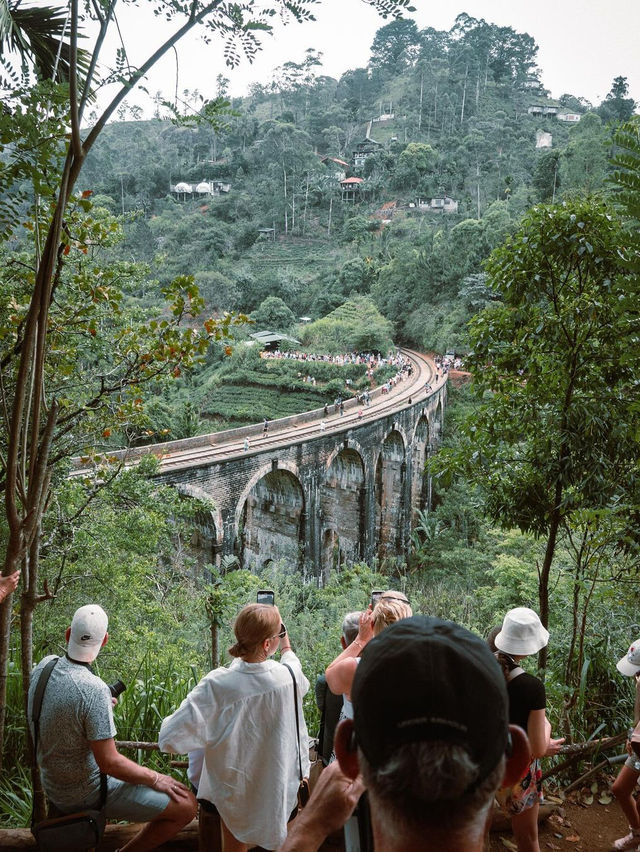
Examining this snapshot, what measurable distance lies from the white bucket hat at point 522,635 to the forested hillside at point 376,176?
28.3 meters

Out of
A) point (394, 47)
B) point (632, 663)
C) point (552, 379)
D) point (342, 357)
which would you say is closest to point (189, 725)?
point (632, 663)

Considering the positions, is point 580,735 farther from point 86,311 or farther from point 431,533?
point 431,533

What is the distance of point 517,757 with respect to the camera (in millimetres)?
874

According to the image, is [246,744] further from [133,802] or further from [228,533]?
[228,533]

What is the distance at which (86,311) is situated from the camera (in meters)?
3.16

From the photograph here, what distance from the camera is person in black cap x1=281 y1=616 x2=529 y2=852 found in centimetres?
73

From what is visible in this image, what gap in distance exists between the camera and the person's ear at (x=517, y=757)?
86 cm

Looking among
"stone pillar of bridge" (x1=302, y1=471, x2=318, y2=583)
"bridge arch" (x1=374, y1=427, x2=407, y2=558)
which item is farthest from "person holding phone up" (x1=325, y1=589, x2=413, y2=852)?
"bridge arch" (x1=374, y1=427, x2=407, y2=558)

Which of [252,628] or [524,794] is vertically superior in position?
[252,628]

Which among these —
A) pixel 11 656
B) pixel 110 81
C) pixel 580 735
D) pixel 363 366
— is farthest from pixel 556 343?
pixel 363 366

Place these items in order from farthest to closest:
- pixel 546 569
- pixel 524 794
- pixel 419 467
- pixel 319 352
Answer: pixel 319 352 < pixel 419 467 < pixel 546 569 < pixel 524 794

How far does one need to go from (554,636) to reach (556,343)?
264 cm

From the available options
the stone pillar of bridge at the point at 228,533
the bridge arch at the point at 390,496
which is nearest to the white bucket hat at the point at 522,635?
the stone pillar of bridge at the point at 228,533

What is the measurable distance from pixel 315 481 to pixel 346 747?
54.9 ft
